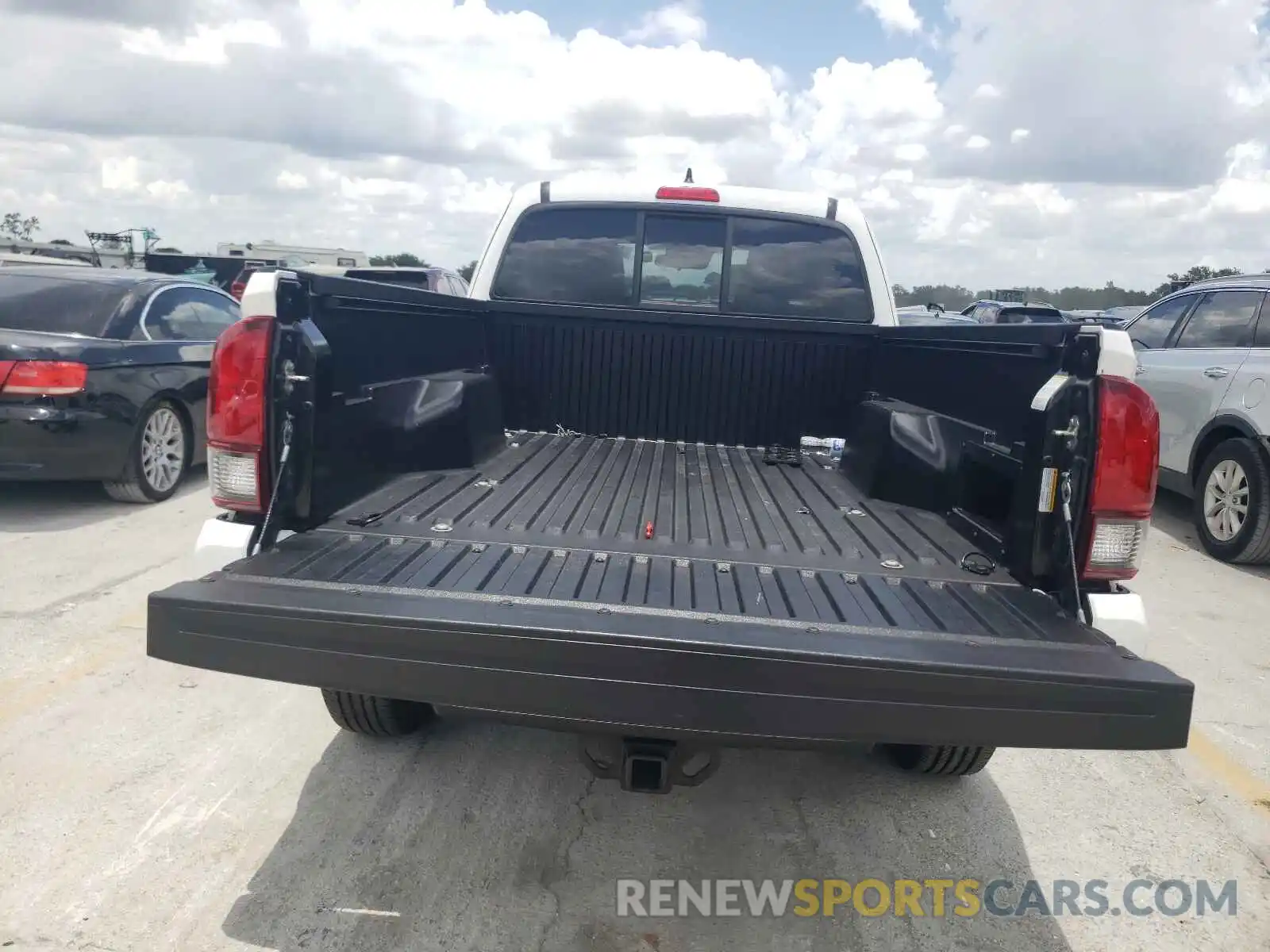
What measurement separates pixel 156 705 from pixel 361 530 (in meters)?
1.77

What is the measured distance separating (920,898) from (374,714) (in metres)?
2.01

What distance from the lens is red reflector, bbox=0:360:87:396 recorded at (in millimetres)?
5852

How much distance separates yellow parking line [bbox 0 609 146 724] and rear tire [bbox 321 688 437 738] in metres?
1.40

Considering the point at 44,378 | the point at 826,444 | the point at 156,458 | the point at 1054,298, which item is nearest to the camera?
the point at 826,444

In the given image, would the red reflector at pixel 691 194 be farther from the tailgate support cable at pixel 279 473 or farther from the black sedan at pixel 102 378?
the black sedan at pixel 102 378

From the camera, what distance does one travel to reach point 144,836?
2881 mm

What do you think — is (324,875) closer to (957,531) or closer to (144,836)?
(144,836)

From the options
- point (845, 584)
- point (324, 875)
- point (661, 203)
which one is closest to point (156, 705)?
point (324, 875)

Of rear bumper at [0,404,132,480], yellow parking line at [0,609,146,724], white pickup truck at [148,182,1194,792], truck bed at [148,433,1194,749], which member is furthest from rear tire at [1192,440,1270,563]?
rear bumper at [0,404,132,480]

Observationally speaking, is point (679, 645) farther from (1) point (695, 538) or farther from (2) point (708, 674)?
(1) point (695, 538)

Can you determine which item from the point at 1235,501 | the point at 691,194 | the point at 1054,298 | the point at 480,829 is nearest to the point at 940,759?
the point at 480,829

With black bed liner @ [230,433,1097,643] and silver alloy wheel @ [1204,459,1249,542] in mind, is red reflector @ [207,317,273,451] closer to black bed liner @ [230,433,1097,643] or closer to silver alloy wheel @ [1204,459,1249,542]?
black bed liner @ [230,433,1097,643]

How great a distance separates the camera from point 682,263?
4656mm

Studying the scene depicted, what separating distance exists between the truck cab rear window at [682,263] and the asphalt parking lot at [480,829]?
2270 millimetres
